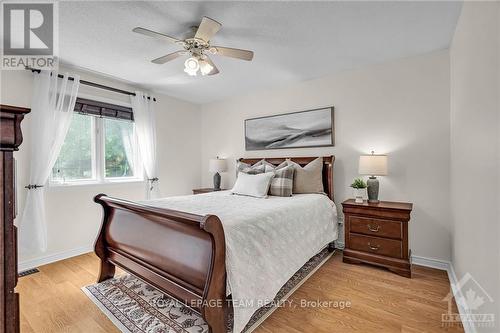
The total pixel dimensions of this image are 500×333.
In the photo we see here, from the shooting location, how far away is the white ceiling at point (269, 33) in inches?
76.5

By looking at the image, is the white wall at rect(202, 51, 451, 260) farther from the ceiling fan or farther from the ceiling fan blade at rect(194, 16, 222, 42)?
the ceiling fan blade at rect(194, 16, 222, 42)

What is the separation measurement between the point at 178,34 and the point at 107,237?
7.09 ft

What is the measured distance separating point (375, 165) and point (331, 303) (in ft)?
5.19

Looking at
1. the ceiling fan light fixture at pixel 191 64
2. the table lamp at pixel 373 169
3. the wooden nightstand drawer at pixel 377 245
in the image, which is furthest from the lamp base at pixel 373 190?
the ceiling fan light fixture at pixel 191 64

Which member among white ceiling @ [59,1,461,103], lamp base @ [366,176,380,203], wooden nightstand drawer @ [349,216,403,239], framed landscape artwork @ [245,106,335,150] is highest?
white ceiling @ [59,1,461,103]

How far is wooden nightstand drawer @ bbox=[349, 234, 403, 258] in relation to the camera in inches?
100

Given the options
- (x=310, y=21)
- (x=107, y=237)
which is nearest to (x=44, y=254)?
(x=107, y=237)

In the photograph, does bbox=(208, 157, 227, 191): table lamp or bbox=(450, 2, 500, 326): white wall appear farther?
bbox=(208, 157, 227, 191): table lamp

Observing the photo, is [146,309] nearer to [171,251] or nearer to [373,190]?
[171,251]

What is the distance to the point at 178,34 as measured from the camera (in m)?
2.33

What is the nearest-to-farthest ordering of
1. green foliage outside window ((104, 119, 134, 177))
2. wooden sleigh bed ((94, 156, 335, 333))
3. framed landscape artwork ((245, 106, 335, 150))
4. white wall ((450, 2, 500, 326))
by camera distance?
white wall ((450, 2, 500, 326)) → wooden sleigh bed ((94, 156, 335, 333)) → framed landscape artwork ((245, 106, 335, 150)) → green foliage outside window ((104, 119, 134, 177))

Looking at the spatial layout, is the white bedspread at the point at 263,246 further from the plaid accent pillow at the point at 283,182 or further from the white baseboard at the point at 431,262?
the white baseboard at the point at 431,262

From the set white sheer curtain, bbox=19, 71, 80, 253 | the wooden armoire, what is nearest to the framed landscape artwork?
white sheer curtain, bbox=19, 71, 80, 253

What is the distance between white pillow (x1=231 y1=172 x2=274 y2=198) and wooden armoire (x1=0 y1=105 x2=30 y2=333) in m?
2.43
